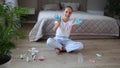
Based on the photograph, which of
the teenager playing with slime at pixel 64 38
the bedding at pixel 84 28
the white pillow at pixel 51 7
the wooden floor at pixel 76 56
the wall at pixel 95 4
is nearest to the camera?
the wooden floor at pixel 76 56

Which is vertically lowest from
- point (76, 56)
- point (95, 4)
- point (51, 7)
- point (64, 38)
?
point (76, 56)

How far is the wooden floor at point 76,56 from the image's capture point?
2537mm

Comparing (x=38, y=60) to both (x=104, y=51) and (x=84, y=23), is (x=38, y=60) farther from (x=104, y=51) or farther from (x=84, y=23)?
(x=84, y=23)

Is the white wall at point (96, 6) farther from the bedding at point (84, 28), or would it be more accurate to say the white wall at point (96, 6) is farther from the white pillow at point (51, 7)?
the bedding at point (84, 28)

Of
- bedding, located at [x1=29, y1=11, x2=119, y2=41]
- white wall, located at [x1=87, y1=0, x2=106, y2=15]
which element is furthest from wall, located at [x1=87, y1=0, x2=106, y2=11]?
bedding, located at [x1=29, y1=11, x2=119, y2=41]

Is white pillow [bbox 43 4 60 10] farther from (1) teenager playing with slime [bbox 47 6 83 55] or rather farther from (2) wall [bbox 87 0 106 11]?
(1) teenager playing with slime [bbox 47 6 83 55]

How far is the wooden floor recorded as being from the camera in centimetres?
254

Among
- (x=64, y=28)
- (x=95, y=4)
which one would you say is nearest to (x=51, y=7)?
(x=95, y=4)

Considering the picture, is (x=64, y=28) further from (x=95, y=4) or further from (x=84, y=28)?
(x=95, y=4)

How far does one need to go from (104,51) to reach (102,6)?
3.00 meters

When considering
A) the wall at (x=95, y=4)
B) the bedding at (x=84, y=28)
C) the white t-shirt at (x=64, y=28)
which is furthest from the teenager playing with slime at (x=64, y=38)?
the wall at (x=95, y=4)

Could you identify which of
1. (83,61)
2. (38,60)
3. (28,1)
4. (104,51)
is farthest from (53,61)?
(28,1)

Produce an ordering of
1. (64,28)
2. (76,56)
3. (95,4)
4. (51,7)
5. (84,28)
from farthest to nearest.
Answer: (95,4) < (51,7) < (84,28) < (64,28) < (76,56)

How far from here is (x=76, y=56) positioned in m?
2.88
